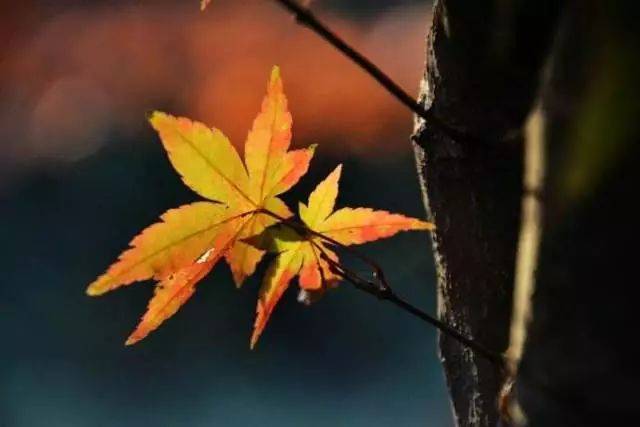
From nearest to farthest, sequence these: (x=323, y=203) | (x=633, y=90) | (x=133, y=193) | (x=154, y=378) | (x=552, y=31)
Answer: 1. (x=633, y=90)
2. (x=552, y=31)
3. (x=323, y=203)
4. (x=154, y=378)
5. (x=133, y=193)

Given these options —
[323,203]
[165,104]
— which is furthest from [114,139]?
[323,203]

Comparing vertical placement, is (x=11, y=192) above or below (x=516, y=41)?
above

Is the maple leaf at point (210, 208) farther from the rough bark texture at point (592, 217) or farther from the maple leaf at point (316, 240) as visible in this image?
the rough bark texture at point (592, 217)

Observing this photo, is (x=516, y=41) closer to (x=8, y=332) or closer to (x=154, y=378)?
(x=154, y=378)

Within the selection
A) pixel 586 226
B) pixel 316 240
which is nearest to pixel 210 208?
pixel 316 240

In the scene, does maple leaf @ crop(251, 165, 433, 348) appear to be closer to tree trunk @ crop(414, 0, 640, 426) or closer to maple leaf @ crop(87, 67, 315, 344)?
maple leaf @ crop(87, 67, 315, 344)

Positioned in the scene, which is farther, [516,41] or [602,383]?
[516,41]

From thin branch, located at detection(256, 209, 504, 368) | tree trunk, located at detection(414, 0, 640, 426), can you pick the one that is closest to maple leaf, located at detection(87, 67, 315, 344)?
thin branch, located at detection(256, 209, 504, 368)
